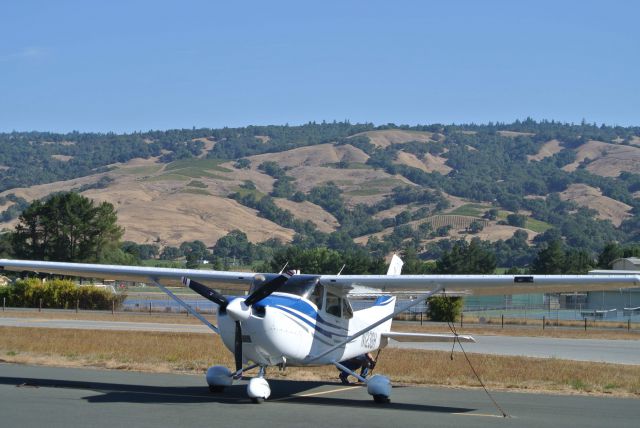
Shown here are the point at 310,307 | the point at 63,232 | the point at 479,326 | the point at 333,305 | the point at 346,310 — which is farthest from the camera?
the point at 63,232

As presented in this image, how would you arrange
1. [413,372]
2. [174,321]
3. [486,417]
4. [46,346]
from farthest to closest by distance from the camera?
[174,321]
[46,346]
[413,372]
[486,417]

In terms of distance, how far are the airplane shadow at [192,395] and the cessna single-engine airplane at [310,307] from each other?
0.41 metres

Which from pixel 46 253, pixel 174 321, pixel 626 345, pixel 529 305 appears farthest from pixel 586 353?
pixel 46 253

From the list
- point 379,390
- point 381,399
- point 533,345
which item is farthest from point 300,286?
point 533,345

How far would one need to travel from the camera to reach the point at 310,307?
17578 millimetres

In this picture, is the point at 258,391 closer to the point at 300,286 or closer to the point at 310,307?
the point at 310,307

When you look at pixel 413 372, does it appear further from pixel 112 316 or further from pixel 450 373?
pixel 112 316

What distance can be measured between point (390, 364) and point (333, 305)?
23.0 ft

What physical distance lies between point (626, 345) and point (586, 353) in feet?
20.2

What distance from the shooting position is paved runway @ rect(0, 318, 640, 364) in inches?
1227

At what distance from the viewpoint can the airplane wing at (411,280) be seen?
17.2 metres

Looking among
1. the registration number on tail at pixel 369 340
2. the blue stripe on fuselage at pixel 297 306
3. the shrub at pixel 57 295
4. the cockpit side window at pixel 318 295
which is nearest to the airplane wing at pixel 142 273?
the cockpit side window at pixel 318 295

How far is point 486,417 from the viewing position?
15.8 m

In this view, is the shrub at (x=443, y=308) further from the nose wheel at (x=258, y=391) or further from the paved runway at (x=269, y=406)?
the nose wheel at (x=258, y=391)
